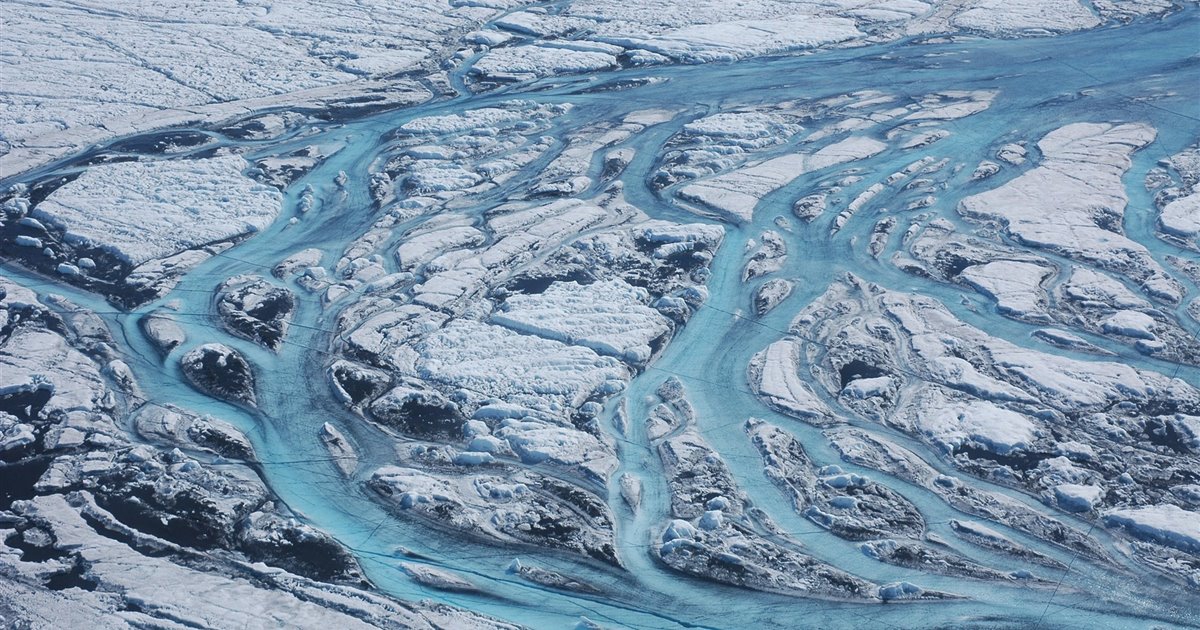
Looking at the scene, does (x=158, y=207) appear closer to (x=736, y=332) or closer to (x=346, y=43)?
(x=346, y=43)

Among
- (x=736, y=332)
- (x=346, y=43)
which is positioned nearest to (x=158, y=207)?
(x=346, y=43)

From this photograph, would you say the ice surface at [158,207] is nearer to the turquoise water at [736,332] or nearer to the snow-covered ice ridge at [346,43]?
the turquoise water at [736,332]

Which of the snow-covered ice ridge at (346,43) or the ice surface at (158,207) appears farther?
the snow-covered ice ridge at (346,43)

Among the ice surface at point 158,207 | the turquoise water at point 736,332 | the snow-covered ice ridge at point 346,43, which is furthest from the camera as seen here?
the snow-covered ice ridge at point 346,43

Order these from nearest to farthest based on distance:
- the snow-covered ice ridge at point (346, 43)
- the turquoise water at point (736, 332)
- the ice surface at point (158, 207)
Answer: the turquoise water at point (736, 332) → the ice surface at point (158, 207) → the snow-covered ice ridge at point (346, 43)

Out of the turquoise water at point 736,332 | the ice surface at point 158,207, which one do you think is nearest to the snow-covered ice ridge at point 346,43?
the turquoise water at point 736,332

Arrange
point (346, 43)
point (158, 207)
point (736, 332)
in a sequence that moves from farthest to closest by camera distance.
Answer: point (346, 43)
point (158, 207)
point (736, 332)

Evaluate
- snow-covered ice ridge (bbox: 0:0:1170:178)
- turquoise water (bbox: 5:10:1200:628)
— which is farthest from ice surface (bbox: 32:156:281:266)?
snow-covered ice ridge (bbox: 0:0:1170:178)

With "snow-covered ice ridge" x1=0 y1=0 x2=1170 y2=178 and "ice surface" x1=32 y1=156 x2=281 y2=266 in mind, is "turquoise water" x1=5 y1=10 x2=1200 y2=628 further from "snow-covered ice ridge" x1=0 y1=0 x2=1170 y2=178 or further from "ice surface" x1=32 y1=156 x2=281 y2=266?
"snow-covered ice ridge" x1=0 y1=0 x2=1170 y2=178

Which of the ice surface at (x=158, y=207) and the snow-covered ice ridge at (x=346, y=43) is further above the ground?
the snow-covered ice ridge at (x=346, y=43)
